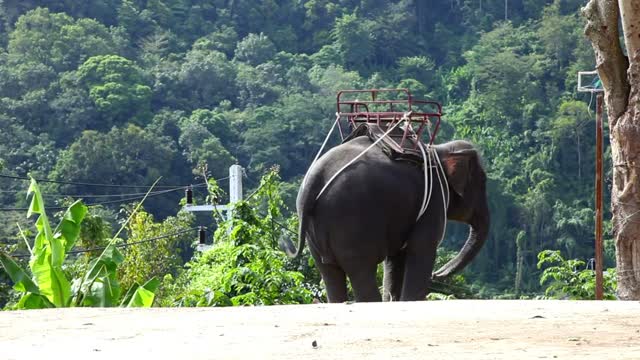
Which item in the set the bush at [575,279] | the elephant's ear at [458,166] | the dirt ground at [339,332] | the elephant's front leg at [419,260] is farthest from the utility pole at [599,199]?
the dirt ground at [339,332]

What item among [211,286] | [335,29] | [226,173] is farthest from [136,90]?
[211,286]

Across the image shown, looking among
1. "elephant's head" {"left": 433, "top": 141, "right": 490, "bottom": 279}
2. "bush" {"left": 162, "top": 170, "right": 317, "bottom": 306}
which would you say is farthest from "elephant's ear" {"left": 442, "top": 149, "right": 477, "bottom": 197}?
"bush" {"left": 162, "top": 170, "right": 317, "bottom": 306}

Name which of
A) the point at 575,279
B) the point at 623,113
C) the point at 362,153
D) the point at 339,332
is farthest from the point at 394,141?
the point at 339,332

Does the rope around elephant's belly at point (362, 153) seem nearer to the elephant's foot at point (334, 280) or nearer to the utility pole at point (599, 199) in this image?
the elephant's foot at point (334, 280)

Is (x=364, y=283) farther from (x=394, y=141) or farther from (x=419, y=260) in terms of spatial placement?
(x=394, y=141)

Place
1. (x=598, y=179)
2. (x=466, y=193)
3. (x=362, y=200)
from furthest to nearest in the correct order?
(x=598, y=179) < (x=466, y=193) < (x=362, y=200)

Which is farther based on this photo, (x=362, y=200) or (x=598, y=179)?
(x=598, y=179)

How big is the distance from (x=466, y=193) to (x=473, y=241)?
1.81 ft

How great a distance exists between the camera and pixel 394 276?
9.88m

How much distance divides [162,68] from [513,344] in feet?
196

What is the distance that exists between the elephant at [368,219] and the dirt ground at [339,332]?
237cm

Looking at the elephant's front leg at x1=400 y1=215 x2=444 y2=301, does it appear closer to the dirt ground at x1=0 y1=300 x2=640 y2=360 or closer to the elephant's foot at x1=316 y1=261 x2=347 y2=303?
the elephant's foot at x1=316 y1=261 x2=347 y2=303

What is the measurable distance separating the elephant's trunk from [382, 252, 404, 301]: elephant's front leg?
49cm

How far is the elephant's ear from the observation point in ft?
32.3
